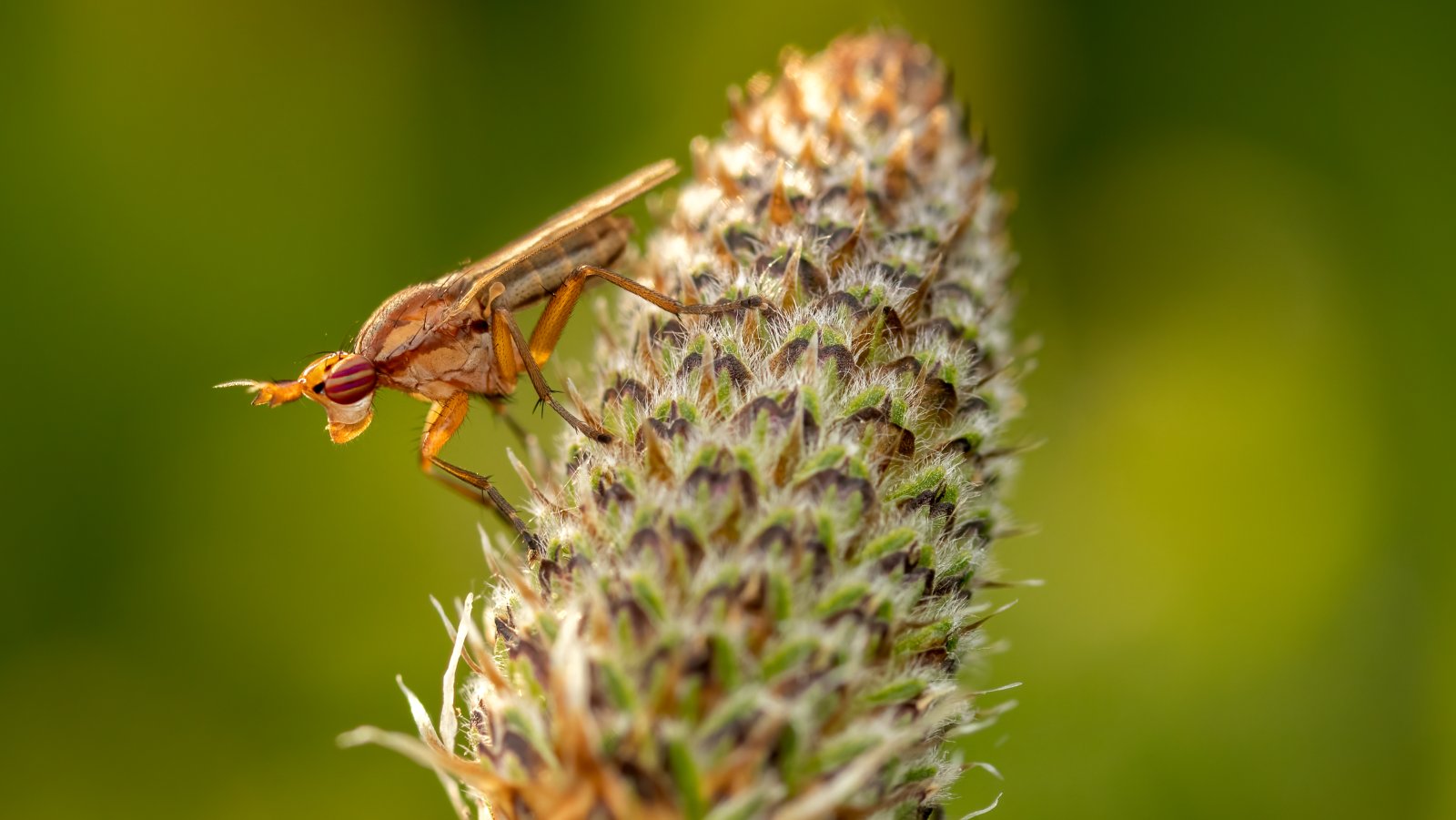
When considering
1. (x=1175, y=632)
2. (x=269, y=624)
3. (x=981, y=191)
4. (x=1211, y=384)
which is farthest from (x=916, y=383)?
(x=269, y=624)

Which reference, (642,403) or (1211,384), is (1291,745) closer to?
(1211,384)

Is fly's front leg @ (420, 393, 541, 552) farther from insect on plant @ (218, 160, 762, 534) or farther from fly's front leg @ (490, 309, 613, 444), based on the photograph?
fly's front leg @ (490, 309, 613, 444)

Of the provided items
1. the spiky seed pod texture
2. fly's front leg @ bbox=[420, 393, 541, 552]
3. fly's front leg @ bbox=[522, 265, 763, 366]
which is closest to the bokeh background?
fly's front leg @ bbox=[420, 393, 541, 552]

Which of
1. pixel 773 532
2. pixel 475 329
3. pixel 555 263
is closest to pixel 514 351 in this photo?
pixel 475 329

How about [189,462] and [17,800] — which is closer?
[17,800]

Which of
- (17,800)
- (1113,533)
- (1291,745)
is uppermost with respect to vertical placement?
(17,800)

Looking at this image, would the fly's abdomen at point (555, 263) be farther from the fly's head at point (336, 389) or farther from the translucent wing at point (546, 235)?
the fly's head at point (336, 389)

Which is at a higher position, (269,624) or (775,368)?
(269,624)

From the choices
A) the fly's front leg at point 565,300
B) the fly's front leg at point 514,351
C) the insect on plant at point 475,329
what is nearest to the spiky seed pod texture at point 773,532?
the fly's front leg at point 565,300

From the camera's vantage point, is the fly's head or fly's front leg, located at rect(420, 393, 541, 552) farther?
fly's front leg, located at rect(420, 393, 541, 552)
